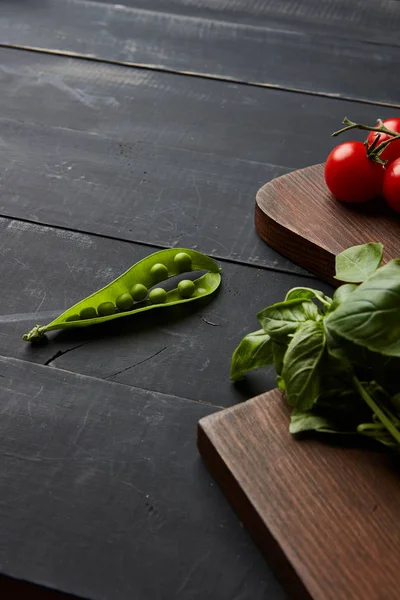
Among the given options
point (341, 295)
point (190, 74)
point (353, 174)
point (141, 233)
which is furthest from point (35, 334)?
point (190, 74)

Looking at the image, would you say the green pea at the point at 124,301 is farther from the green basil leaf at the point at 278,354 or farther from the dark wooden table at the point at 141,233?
the green basil leaf at the point at 278,354

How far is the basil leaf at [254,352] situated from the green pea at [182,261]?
0.22 m

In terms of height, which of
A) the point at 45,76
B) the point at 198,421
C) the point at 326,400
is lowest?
the point at 45,76

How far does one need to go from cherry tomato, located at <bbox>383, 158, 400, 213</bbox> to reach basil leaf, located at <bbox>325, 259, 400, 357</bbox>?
424 mm

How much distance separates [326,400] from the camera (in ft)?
2.89

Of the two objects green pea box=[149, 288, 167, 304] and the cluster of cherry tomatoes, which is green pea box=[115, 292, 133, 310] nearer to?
green pea box=[149, 288, 167, 304]

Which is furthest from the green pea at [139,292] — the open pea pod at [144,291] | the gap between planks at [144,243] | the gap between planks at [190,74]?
the gap between planks at [190,74]

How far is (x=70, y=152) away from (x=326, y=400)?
2.50 feet

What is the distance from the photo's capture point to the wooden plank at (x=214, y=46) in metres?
1.66

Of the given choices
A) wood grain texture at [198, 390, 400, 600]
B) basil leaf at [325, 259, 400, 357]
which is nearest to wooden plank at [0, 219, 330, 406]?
wood grain texture at [198, 390, 400, 600]

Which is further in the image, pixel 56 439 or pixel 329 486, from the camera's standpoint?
pixel 56 439

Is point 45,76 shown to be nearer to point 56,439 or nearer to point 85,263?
point 85,263

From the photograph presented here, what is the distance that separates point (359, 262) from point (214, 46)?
923mm

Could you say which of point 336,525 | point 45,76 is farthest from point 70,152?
point 336,525
